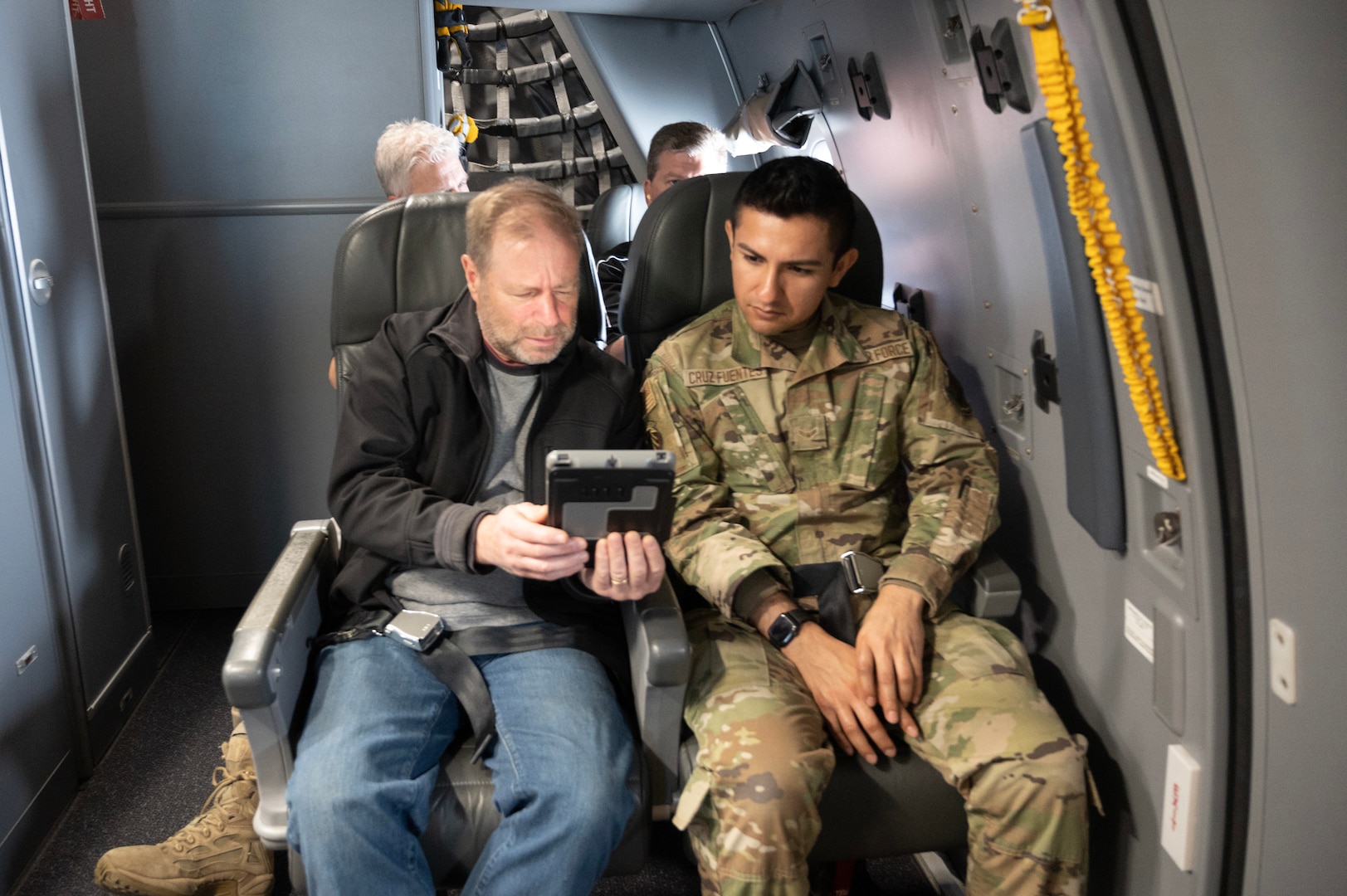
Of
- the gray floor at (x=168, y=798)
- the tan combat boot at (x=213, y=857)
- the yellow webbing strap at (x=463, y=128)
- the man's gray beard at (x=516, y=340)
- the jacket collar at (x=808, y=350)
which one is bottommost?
the gray floor at (x=168, y=798)

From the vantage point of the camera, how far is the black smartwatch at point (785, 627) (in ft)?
6.63

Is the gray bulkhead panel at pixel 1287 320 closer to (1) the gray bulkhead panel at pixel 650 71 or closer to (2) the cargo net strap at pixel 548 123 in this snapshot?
(1) the gray bulkhead panel at pixel 650 71

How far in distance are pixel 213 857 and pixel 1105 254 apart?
206cm

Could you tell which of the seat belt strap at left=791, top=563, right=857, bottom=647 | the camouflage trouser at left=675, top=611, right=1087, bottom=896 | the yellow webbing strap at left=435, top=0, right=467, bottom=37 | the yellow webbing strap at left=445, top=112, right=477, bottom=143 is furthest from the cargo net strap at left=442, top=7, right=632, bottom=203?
the camouflage trouser at left=675, top=611, right=1087, bottom=896

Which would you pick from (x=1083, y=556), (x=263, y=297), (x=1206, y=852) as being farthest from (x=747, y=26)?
(x=1206, y=852)

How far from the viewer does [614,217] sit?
470cm

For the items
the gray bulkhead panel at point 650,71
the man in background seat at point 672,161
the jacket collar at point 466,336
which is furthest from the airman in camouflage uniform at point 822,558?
the gray bulkhead panel at point 650,71

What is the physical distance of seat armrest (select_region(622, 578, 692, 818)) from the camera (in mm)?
1780

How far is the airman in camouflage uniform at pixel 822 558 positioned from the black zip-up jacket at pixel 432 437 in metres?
0.19

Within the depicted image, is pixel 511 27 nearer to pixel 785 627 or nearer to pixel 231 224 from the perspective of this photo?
pixel 231 224

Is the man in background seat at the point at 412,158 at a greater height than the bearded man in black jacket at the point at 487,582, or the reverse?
the man in background seat at the point at 412,158

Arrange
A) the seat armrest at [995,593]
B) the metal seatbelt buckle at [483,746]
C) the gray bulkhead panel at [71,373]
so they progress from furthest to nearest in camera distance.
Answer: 1. the gray bulkhead panel at [71,373]
2. the seat armrest at [995,593]
3. the metal seatbelt buckle at [483,746]

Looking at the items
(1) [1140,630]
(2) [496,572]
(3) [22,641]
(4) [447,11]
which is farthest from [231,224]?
(1) [1140,630]

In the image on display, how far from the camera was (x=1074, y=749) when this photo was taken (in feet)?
5.87
